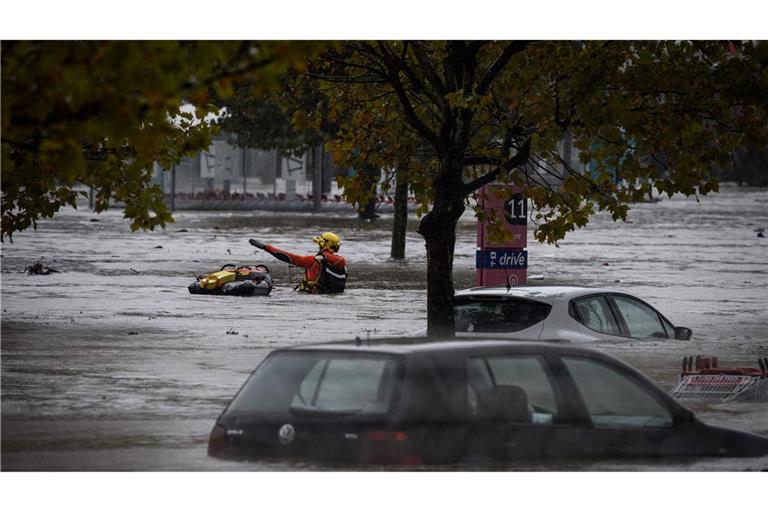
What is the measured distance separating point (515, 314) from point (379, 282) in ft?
52.2

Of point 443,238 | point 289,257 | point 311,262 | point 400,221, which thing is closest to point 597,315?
point 443,238

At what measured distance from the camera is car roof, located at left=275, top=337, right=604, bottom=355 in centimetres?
875

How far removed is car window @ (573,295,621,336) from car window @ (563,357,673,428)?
22.5 ft

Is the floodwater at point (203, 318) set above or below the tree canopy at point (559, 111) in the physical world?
below

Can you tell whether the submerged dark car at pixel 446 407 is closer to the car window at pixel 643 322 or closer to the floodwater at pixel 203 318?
the floodwater at pixel 203 318

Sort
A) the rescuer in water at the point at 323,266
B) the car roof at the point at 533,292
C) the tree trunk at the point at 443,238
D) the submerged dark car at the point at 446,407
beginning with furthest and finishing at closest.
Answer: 1. the rescuer in water at the point at 323,266
2. the tree trunk at the point at 443,238
3. the car roof at the point at 533,292
4. the submerged dark car at the point at 446,407

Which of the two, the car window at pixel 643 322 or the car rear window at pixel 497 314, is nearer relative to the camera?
the car rear window at pixel 497 314

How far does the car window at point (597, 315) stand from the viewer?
16.8 m

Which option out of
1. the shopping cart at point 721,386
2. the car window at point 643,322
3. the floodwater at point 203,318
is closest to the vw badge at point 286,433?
the floodwater at point 203,318

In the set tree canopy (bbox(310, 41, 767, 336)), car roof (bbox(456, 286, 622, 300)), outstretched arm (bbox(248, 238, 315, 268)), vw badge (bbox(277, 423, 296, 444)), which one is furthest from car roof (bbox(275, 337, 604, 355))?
outstretched arm (bbox(248, 238, 315, 268))

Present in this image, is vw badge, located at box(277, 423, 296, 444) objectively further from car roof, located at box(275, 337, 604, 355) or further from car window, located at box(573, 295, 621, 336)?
car window, located at box(573, 295, 621, 336)

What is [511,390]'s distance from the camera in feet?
29.5

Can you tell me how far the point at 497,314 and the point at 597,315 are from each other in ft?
5.30

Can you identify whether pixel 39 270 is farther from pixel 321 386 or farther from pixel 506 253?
pixel 321 386
